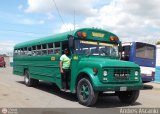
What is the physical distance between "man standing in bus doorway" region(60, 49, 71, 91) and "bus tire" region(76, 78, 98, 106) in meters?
0.99

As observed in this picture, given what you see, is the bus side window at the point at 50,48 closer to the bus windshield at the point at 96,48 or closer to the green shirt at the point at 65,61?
the green shirt at the point at 65,61

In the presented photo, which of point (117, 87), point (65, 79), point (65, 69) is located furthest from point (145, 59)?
point (117, 87)

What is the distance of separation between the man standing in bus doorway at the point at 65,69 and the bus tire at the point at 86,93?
986 mm

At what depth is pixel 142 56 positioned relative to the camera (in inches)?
627

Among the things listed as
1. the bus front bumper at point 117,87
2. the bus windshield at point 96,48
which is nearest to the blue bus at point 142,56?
the bus windshield at point 96,48

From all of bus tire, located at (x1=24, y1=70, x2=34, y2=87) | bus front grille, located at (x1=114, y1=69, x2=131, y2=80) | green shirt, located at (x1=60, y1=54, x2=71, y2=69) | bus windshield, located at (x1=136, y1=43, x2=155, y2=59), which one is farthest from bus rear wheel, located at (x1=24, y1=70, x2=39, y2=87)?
bus front grille, located at (x1=114, y1=69, x2=131, y2=80)

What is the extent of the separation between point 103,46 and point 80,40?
0.95 metres

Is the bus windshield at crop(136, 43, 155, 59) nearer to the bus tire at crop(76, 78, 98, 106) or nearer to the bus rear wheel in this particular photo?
the bus rear wheel

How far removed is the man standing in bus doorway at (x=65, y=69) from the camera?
10656mm

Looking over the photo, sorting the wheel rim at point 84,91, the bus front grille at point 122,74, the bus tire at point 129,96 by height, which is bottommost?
the bus tire at point 129,96

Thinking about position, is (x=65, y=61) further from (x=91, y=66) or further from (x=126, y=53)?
(x=126, y=53)

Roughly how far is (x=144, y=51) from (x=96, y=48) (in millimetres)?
5969

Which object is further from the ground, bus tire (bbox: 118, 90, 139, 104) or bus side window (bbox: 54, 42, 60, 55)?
bus side window (bbox: 54, 42, 60, 55)

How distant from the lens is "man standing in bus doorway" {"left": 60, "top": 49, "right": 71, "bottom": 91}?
10.7m
